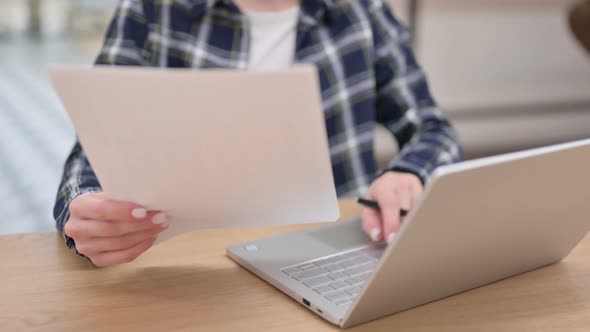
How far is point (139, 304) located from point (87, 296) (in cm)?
6

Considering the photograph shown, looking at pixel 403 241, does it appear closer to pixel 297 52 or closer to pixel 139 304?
pixel 139 304

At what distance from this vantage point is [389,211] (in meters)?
0.98

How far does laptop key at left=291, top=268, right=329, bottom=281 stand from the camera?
81cm

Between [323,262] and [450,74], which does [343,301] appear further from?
[450,74]

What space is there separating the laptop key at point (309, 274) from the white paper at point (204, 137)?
→ 83mm

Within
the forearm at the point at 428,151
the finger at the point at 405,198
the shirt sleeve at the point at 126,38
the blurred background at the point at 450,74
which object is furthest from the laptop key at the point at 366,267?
the blurred background at the point at 450,74

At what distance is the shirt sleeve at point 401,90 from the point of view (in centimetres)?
135

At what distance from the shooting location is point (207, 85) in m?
0.64

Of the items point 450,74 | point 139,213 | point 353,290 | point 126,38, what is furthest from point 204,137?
point 450,74

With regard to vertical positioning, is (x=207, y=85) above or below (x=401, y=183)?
above

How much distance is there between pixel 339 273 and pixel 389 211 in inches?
7.2

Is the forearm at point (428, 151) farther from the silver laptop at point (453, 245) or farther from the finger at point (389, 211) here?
the silver laptop at point (453, 245)

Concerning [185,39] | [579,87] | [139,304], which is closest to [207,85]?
[139,304]

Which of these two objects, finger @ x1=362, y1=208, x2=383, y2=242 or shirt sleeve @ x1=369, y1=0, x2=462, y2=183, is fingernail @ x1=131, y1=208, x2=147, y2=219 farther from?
shirt sleeve @ x1=369, y1=0, x2=462, y2=183
